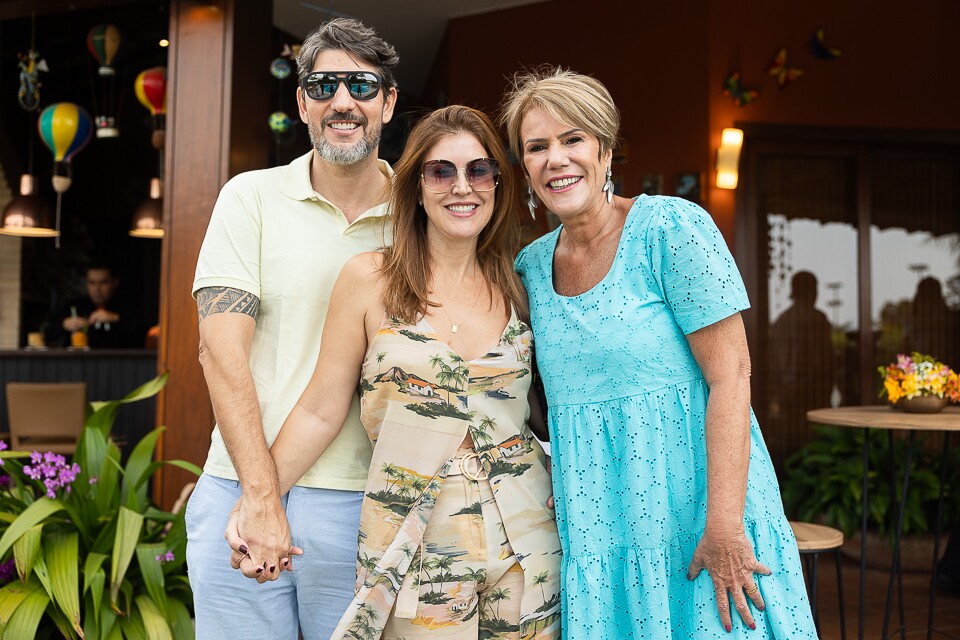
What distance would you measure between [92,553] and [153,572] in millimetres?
216

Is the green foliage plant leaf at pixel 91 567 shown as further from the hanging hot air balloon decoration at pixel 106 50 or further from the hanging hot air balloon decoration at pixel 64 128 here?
the hanging hot air balloon decoration at pixel 64 128

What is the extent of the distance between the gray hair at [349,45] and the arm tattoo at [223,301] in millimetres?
554

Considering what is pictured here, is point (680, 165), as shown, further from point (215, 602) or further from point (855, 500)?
point (215, 602)

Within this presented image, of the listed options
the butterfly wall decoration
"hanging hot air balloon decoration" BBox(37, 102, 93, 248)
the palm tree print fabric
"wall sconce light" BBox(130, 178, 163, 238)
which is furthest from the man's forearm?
"wall sconce light" BBox(130, 178, 163, 238)

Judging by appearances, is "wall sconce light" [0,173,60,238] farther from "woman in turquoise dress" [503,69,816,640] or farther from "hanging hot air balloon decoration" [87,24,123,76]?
"woman in turquoise dress" [503,69,816,640]

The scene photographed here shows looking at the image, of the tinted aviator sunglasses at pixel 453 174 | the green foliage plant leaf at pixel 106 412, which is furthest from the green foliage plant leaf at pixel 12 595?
the tinted aviator sunglasses at pixel 453 174

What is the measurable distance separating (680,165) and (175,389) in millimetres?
3993

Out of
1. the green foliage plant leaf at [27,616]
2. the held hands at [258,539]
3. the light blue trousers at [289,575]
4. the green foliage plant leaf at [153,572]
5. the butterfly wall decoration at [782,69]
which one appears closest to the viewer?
the held hands at [258,539]

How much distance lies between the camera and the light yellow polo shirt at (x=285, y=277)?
6.18 ft

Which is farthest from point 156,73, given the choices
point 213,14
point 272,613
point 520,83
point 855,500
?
point 855,500

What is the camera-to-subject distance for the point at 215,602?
188 cm

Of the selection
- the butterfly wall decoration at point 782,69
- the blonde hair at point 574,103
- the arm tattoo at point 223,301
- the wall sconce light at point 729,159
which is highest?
the butterfly wall decoration at point 782,69

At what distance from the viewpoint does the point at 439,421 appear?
1.74 m

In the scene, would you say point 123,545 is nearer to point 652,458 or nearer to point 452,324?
point 452,324
